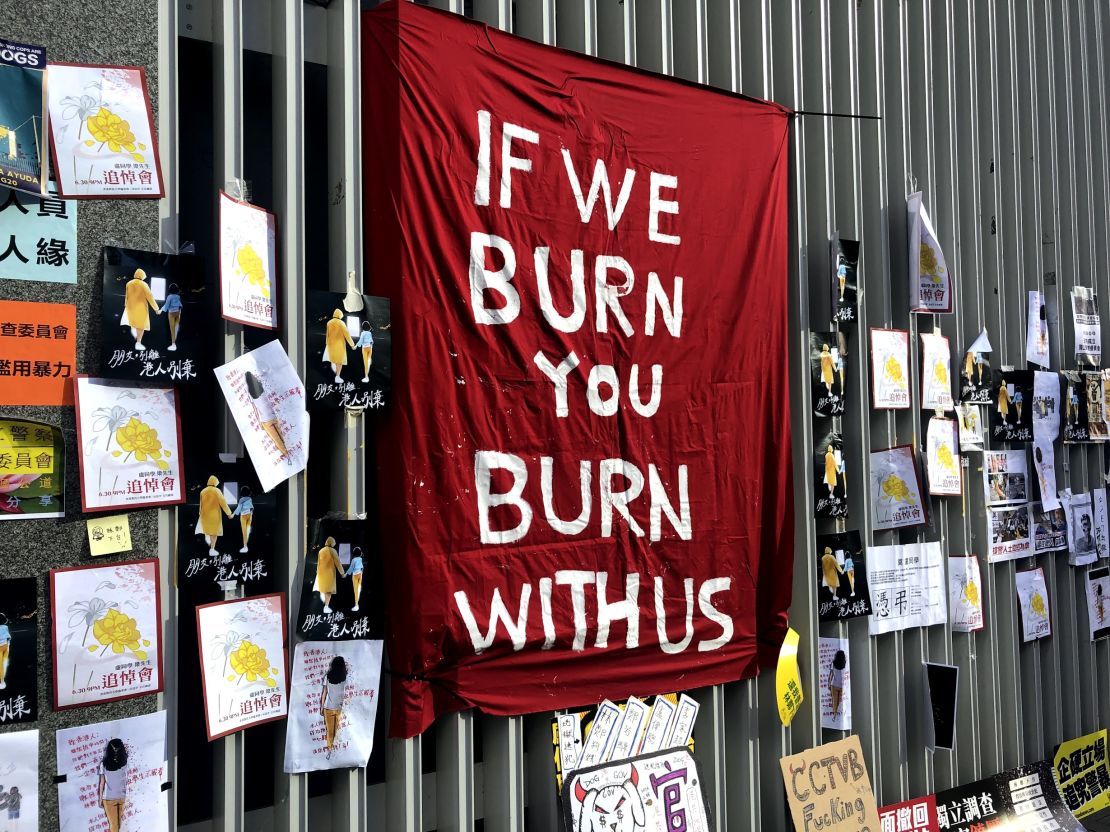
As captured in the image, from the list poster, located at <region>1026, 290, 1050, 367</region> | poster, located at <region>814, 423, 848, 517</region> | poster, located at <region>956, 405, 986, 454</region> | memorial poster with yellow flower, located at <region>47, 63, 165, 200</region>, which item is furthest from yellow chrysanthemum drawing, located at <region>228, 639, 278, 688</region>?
poster, located at <region>1026, 290, 1050, 367</region>

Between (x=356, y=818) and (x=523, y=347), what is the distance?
1.08 metres

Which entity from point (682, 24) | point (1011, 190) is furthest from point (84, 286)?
point (1011, 190)

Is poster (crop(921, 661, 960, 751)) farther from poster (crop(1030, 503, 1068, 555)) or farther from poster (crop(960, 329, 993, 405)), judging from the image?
poster (crop(960, 329, 993, 405))

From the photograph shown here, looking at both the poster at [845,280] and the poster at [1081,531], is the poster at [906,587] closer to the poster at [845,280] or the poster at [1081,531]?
the poster at [845,280]

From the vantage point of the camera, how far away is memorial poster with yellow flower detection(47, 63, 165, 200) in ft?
5.69

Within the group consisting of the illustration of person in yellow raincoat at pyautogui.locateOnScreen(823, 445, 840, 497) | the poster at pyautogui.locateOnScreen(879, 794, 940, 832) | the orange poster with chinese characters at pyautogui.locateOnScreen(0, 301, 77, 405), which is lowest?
the poster at pyautogui.locateOnScreen(879, 794, 940, 832)

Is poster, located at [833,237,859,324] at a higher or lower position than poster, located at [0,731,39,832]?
higher

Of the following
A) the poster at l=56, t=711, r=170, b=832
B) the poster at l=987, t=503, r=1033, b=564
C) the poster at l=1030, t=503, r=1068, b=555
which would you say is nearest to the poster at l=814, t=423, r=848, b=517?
the poster at l=987, t=503, r=1033, b=564

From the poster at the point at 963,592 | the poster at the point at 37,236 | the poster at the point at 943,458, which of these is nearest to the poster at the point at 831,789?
the poster at the point at 963,592

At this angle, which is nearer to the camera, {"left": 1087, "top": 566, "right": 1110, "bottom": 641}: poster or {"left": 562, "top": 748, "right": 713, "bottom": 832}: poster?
{"left": 562, "top": 748, "right": 713, "bottom": 832}: poster

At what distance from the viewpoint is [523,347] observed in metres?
2.27

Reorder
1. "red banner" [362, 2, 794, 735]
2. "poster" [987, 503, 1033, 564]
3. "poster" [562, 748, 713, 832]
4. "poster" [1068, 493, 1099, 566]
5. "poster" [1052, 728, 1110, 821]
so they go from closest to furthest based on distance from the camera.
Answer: "red banner" [362, 2, 794, 735] → "poster" [562, 748, 713, 832] → "poster" [987, 503, 1033, 564] → "poster" [1052, 728, 1110, 821] → "poster" [1068, 493, 1099, 566]

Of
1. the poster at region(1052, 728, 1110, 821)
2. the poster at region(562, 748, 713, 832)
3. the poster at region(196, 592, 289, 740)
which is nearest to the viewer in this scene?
the poster at region(196, 592, 289, 740)

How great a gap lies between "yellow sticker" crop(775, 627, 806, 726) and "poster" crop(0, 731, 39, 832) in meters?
1.90
